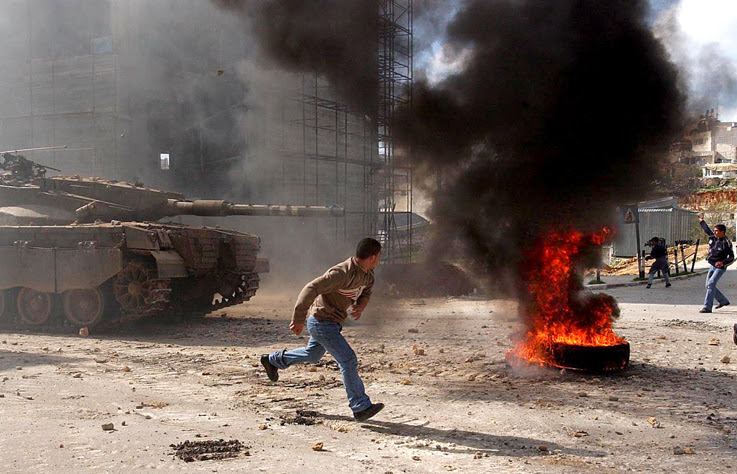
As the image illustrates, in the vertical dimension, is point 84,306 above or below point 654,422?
above

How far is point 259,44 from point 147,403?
5489 millimetres

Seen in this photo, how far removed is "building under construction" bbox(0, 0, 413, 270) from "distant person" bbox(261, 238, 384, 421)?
1432cm

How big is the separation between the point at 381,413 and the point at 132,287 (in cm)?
688

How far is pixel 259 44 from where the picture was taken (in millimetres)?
9688

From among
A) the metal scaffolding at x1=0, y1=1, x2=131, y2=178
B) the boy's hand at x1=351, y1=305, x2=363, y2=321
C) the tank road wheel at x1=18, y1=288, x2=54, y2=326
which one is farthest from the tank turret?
the boy's hand at x1=351, y1=305, x2=363, y2=321

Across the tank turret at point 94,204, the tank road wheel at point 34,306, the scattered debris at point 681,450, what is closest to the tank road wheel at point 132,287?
the tank road wheel at point 34,306

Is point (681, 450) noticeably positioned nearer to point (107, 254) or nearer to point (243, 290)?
point (107, 254)

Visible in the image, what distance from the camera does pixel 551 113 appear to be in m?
7.58

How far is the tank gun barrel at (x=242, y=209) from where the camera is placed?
1343 cm

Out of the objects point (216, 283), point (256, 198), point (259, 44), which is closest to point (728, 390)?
point (259, 44)

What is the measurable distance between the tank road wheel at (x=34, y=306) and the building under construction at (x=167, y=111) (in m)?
9.20

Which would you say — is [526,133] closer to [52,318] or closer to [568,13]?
[568,13]

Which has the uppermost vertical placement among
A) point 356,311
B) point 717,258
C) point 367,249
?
point 367,249

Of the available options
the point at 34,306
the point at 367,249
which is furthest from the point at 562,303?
the point at 34,306
